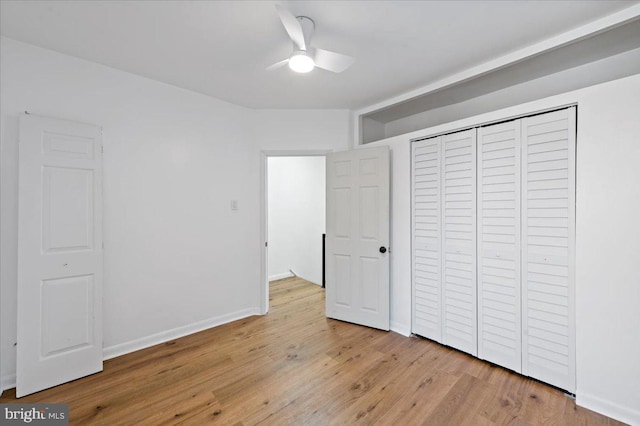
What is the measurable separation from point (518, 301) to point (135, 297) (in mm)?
3325

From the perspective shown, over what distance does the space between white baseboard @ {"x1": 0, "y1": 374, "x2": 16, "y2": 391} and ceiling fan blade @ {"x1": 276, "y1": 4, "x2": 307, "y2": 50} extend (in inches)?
121

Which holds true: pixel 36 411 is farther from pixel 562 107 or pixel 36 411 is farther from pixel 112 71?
pixel 562 107

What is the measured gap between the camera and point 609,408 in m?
1.77

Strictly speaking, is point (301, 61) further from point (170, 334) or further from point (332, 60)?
point (170, 334)

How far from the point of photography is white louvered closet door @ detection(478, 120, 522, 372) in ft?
7.21

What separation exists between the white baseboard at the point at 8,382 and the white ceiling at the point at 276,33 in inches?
96.7

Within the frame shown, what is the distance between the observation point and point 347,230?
3.24m

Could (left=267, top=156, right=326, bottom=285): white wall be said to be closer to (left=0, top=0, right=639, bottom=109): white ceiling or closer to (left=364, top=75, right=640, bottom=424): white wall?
(left=0, top=0, right=639, bottom=109): white ceiling

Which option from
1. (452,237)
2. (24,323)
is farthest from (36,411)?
(452,237)

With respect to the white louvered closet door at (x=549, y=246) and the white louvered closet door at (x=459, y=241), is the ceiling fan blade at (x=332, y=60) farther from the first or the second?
the white louvered closet door at (x=549, y=246)

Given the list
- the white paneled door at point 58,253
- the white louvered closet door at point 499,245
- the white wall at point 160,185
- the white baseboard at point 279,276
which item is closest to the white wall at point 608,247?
the white louvered closet door at point 499,245

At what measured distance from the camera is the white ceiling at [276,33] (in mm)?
1702

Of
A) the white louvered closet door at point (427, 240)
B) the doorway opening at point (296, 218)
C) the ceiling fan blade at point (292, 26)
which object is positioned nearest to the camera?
the ceiling fan blade at point (292, 26)

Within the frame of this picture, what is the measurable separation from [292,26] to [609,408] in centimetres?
306
